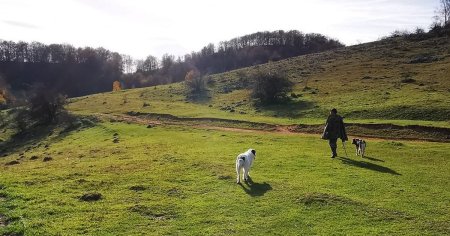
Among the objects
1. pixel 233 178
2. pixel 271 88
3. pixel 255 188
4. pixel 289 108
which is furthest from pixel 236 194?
pixel 271 88

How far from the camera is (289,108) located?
198 feet

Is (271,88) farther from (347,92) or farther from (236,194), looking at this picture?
(236,194)

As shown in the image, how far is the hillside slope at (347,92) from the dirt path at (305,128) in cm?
197

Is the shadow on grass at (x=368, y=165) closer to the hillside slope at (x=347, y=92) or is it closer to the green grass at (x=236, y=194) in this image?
the green grass at (x=236, y=194)

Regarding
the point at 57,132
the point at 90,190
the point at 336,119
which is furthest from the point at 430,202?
the point at 57,132

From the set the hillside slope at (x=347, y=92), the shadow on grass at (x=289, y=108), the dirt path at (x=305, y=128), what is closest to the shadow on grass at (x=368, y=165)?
the dirt path at (x=305, y=128)

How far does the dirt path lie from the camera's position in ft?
123

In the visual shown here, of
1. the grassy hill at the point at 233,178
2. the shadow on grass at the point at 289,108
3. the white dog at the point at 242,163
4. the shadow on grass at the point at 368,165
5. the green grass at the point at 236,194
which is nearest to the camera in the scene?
the green grass at the point at 236,194

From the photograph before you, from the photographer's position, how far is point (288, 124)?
158 ft

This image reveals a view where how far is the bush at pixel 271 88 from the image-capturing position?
65250mm

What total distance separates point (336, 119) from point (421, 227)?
13904mm

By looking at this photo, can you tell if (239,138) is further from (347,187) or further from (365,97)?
(365,97)

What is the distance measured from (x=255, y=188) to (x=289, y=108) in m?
41.5

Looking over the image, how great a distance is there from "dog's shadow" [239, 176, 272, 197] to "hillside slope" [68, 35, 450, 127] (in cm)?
2669
